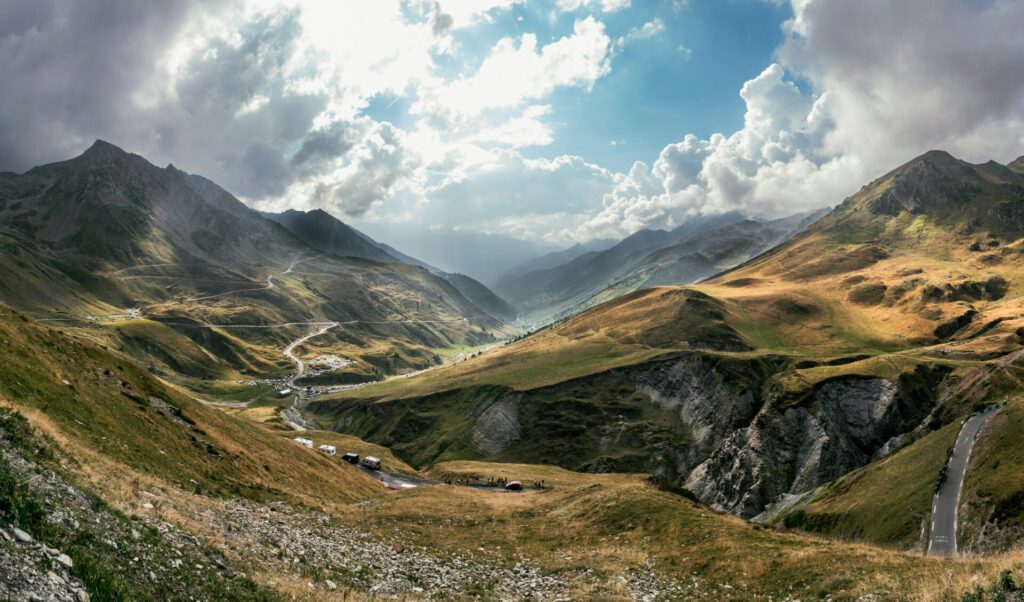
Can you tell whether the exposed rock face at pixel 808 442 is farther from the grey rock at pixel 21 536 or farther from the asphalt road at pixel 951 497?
the grey rock at pixel 21 536

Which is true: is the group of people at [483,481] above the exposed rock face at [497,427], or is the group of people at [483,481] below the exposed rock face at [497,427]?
above

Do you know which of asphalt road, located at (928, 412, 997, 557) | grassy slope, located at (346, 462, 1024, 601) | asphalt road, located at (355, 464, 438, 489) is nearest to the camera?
grassy slope, located at (346, 462, 1024, 601)

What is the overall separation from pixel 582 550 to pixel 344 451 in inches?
3219

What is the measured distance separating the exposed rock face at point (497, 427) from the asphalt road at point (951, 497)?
115m

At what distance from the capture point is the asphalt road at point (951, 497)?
5119 centimetres

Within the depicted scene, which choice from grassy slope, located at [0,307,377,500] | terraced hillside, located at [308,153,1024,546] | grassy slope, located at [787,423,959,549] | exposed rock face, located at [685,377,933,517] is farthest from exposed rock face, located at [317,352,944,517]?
grassy slope, located at [0,307,377,500]

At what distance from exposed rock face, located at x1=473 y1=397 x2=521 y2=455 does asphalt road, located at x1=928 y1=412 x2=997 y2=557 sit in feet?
376

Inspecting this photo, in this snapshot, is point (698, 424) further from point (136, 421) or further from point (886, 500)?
point (136, 421)

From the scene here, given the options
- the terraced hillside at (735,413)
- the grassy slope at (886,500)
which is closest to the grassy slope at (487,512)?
the grassy slope at (886,500)

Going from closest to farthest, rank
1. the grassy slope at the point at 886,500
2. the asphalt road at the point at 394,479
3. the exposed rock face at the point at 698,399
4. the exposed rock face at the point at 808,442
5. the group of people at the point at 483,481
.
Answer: the grassy slope at the point at 886,500, the asphalt road at the point at 394,479, the group of people at the point at 483,481, the exposed rock face at the point at 808,442, the exposed rock face at the point at 698,399

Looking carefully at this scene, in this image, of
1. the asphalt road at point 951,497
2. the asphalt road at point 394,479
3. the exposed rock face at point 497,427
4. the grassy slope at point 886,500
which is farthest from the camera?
the exposed rock face at point 497,427

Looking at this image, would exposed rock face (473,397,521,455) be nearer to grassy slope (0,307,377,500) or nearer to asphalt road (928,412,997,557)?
grassy slope (0,307,377,500)

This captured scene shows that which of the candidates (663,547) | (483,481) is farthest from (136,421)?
(483,481)

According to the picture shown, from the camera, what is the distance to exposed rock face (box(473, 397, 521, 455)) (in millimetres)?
166125
